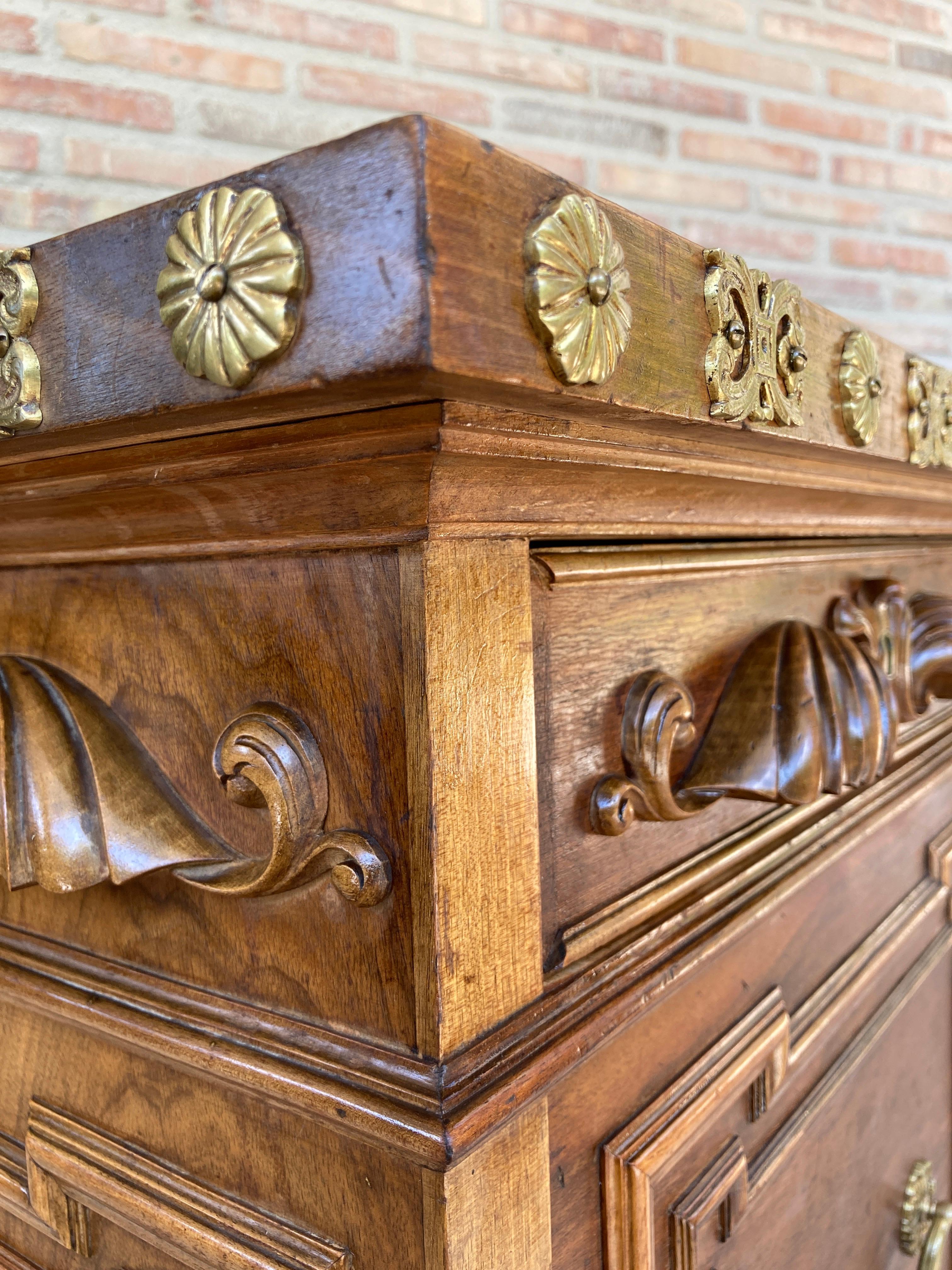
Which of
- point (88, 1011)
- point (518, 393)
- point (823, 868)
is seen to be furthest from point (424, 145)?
point (823, 868)

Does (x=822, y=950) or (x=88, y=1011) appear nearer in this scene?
(x=88, y=1011)

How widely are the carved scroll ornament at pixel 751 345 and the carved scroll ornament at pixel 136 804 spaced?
0.64 ft

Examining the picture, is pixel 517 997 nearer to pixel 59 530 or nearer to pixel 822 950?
pixel 59 530

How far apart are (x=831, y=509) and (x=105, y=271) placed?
42 centimetres

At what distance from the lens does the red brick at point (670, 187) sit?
1.54 m

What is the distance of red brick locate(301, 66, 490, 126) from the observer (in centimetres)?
122

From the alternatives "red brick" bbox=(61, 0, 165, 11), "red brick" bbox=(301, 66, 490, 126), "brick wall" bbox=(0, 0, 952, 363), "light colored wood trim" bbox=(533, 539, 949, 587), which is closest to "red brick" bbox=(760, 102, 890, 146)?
"brick wall" bbox=(0, 0, 952, 363)

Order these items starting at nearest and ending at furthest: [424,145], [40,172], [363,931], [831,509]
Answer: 1. [424,145]
2. [363,931]
3. [831,509]
4. [40,172]

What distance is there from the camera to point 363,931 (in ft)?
1.16

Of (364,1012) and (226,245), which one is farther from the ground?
(226,245)

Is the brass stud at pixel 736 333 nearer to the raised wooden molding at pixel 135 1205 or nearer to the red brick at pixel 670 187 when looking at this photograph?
the raised wooden molding at pixel 135 1205

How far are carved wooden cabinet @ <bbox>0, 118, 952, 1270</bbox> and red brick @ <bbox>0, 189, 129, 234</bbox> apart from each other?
73 centimetres

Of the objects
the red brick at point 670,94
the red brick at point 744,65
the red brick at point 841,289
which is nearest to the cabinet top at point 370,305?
the red brick at point 670,94

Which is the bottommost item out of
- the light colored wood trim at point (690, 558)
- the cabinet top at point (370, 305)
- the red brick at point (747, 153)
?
the light colored wood trim at point (690, 558)
